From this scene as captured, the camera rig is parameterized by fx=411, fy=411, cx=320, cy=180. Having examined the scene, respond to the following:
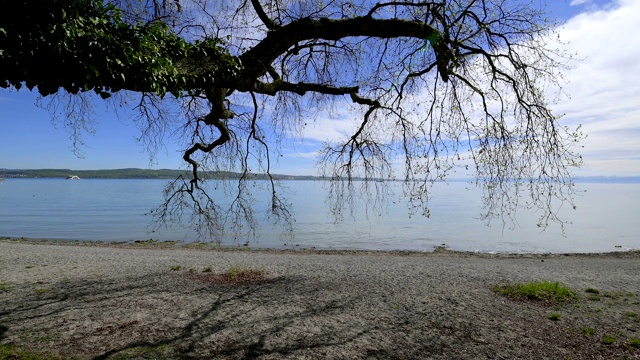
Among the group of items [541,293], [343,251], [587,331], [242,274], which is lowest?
[343,251]

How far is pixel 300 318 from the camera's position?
24.1ft

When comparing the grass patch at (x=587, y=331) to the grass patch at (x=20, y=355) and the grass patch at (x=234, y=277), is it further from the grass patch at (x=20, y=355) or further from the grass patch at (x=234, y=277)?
the grass patch at (x=20, y=355)

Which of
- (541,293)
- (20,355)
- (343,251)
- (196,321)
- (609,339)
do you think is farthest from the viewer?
(343,251)

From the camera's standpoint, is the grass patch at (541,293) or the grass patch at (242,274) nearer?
the grass patch at (541,293)

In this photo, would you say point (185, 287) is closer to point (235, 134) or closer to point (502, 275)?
point (235, 134)

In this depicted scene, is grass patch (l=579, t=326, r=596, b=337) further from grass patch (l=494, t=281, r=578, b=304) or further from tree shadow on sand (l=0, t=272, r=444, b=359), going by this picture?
tree shadow on sand (l=0, t=272, r=444, b=359)

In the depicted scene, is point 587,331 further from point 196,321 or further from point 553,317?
point 196,321

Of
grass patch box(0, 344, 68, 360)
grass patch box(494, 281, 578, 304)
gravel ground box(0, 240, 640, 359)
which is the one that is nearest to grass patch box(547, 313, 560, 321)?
gravel ground box(0, 240, 640, 359)

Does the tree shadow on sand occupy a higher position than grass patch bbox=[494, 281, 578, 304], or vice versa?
grass patch bbox=[494, 281, 578, 304]

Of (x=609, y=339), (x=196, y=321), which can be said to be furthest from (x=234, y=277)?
(x=609, y=339)

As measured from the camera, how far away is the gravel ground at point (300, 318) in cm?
587

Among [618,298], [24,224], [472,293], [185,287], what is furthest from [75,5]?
[24,224]

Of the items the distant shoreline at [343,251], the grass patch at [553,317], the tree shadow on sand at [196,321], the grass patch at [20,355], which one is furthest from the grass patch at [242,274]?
the distant shoreline at [343,251]

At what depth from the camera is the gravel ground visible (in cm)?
587
